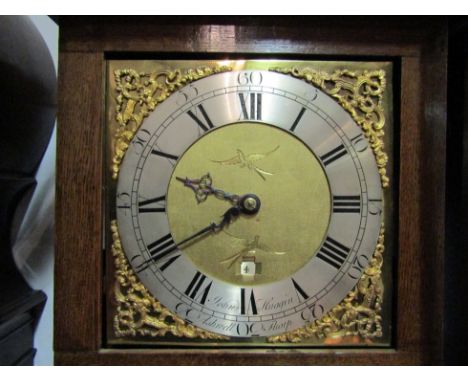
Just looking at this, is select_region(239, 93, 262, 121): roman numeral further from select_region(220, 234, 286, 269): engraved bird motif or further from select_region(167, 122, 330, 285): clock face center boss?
select_region(220, 234, 286, 269): engraved bird motif

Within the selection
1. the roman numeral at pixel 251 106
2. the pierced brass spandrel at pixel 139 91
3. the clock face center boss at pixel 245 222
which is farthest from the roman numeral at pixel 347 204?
the pierced brass spandrel at pixel 139 91

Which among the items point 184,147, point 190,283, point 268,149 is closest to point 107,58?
point 184,147

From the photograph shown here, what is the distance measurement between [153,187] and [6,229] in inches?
18.0

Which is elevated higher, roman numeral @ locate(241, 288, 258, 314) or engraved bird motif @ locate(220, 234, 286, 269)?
engraved bird motif @ locate(220, 234, 286, 269)

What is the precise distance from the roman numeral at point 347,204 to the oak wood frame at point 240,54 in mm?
77

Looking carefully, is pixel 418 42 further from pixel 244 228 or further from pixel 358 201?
pixel 244 228

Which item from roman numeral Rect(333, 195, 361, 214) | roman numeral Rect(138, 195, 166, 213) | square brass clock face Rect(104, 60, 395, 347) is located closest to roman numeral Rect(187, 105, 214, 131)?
square brass clock face Rect(104, 60, 395, 347)

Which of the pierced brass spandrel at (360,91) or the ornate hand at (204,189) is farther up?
the pierced brass spandrel at (360,91)

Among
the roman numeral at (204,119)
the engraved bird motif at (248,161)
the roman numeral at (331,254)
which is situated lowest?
the roman numeral at (331,254)

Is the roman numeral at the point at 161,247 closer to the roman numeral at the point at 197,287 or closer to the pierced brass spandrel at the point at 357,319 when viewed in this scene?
the roman numeral at the point at 197,287

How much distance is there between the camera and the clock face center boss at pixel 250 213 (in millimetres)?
791

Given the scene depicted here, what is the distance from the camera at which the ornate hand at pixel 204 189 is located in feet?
2.58

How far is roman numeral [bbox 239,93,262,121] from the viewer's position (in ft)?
2.62

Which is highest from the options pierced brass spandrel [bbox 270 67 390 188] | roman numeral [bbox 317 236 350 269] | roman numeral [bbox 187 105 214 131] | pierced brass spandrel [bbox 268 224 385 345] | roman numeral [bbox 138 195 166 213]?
pierced brass spandrel [bbox 270 67 390 188]
